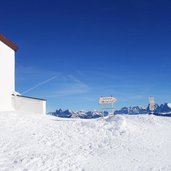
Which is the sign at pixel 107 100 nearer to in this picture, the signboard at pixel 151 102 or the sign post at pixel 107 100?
the sign post at pixel 107 100

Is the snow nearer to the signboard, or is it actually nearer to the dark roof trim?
the signboard

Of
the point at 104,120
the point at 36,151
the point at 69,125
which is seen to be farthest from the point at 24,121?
the point at 36,151

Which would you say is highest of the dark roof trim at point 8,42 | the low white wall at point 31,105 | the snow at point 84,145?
the dark roof trim at point 8,42

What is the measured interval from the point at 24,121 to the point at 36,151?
354 inches

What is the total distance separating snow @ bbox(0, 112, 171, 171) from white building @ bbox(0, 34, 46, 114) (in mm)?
5963

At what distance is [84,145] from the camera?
1959 cm

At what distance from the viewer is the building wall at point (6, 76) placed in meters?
32.4

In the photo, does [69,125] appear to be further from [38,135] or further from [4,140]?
[4,140]

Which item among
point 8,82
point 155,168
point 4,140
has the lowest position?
point 155,168

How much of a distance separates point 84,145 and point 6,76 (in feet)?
54.4

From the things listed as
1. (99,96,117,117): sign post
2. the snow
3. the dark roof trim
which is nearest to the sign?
(99,96,117,117): sign post

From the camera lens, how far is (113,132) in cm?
2331

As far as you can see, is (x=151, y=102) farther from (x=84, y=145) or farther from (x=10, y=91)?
(x=84, y=145)

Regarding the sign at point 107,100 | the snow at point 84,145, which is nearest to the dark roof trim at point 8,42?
the snow at point 84,145
